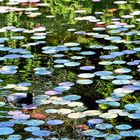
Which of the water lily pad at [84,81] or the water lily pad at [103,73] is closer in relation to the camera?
the water lily pad at [84,81]

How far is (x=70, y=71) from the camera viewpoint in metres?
3.61

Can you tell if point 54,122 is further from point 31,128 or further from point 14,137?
point 14,137

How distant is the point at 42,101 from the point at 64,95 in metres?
0.17

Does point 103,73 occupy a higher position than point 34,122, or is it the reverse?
point 103,73

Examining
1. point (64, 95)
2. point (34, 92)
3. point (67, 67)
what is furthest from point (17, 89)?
point (67, 67)

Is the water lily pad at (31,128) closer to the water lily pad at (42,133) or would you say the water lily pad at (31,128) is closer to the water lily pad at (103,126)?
the water lily pad at (42,133)

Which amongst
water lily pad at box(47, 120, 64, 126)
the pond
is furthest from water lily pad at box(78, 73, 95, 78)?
water lily pad at box(47, 120, 64, 126)

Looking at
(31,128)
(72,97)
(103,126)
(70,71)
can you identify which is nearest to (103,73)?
(70,71)

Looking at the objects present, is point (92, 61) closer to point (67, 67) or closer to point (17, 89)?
point (67, 67)

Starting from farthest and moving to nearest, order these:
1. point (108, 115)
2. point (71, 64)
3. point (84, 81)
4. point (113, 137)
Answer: point (71, 64) < point (84, 81) < point (108, 115) < point (113, 137)

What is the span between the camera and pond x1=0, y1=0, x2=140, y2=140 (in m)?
2.76

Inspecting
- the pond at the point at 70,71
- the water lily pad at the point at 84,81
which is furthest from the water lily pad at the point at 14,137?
the water lily pad at the point at 84,81

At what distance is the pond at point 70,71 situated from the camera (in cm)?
276

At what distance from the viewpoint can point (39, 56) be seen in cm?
394
